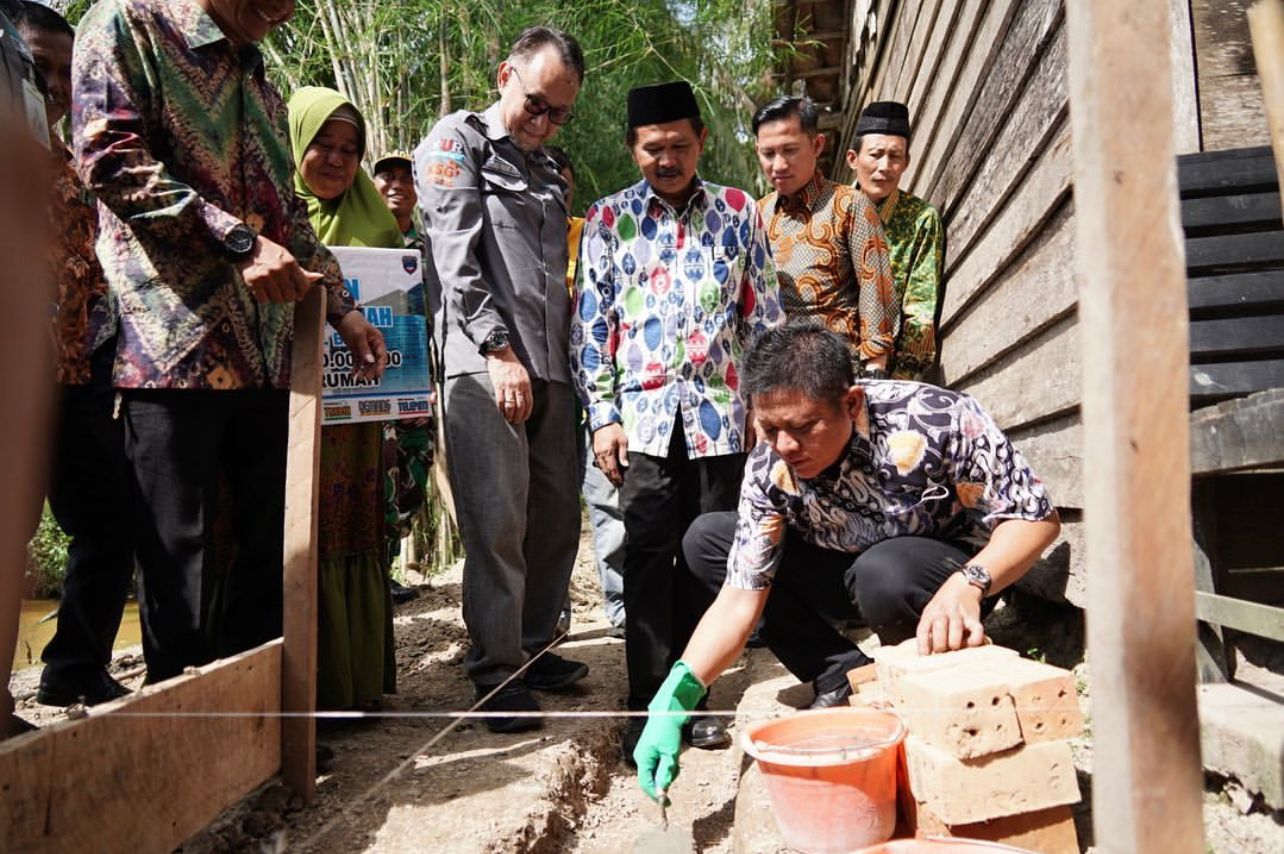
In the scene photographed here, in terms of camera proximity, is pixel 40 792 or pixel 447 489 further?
pixel 447 489

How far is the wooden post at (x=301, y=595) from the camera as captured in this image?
7.97 feet

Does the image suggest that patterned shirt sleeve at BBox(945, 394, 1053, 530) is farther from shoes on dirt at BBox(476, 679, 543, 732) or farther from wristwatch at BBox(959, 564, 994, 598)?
shoes on dirt at BBox(476, 679, 543, 732)

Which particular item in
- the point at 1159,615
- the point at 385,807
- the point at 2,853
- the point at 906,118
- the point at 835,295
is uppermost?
the point at 906,118

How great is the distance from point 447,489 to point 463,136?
367cm

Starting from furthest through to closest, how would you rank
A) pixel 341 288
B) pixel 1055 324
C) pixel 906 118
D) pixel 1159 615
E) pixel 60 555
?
pixel 60 555
pixel 906 118
pixel 1055 324
pixel 341 288
pixel 1159 615

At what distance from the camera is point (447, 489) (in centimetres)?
665

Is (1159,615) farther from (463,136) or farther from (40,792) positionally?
(463,136)

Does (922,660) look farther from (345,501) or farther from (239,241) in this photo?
(345,501)

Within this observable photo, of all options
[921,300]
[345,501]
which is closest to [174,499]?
[345,501]

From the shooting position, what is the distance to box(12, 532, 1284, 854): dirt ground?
229 centimetres

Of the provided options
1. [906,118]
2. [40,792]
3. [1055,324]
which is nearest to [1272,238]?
[1055,324]

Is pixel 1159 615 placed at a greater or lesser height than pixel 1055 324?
lesser

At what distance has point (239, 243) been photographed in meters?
2.36

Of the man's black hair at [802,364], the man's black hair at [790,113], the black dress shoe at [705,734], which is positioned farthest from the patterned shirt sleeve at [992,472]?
the man's black hair at [790,113]
